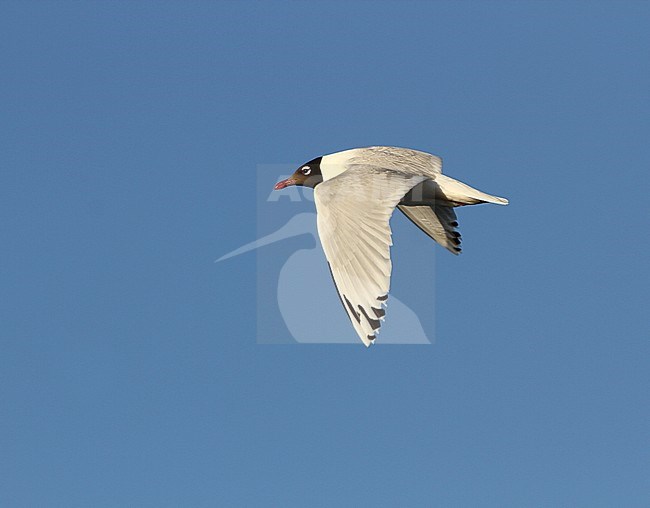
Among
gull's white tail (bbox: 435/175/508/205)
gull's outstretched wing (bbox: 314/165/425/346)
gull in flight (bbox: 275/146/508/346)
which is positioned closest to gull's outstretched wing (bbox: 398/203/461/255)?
gull in flight (bbox: 275/146/508/346)

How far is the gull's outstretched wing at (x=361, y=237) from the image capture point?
36.4 feet

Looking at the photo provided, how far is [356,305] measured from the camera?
11.1 meters

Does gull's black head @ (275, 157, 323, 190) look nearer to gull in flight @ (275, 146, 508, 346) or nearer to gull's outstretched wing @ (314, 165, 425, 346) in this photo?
gull in flight @ (275, 146, 508, 346)

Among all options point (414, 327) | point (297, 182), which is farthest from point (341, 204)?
point (297, 182)

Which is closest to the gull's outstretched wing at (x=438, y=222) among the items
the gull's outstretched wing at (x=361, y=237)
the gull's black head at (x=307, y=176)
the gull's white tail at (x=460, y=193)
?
the gull's white tail at (x=460, y=193)

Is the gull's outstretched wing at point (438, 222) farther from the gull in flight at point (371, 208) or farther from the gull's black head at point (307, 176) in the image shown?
the gull's black head at point (307, 176)

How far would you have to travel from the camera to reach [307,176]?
1577cm

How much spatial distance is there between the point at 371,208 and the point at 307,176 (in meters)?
3.80

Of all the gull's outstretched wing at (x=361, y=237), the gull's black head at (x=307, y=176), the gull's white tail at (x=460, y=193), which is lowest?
the gull's outstretched wing at (x=361, y=237)

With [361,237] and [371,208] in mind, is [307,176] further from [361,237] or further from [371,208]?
[361,237]

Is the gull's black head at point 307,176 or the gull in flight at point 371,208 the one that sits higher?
the gull's black head at point 307,176

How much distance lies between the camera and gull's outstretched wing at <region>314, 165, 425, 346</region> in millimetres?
11086

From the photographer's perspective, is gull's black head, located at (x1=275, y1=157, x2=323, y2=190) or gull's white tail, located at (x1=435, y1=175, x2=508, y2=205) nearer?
gull's white tail, located at (x1=435, y1=175, x2=508, y2=205)

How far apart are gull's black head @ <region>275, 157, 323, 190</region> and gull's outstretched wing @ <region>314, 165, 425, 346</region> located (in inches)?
100
